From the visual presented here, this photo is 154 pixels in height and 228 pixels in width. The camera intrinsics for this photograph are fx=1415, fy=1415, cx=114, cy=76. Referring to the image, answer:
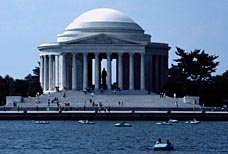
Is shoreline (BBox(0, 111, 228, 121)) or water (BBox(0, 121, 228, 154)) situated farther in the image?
shoreline (BBox(0, 111, 228, 121))

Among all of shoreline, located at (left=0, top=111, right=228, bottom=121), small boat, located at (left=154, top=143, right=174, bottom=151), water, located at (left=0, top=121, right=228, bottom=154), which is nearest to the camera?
small boat, located at (left=154, top=143, right=174, bottom=151)

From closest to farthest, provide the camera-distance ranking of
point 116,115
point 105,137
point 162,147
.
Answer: point 162,147, point 105,137, point 116,115

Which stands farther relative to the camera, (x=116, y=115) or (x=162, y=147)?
(x=116, y=115)

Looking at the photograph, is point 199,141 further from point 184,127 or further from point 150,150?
point 184,127

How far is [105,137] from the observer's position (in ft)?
517

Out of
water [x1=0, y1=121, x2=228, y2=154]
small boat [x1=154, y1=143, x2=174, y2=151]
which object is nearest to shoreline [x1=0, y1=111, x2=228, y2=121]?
water [x1=0, y1=121, x2=228, y2=154]

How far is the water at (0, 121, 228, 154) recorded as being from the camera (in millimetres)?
140750

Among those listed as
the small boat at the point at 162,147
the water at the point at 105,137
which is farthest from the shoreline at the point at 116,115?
the small boat at the point at 162,147

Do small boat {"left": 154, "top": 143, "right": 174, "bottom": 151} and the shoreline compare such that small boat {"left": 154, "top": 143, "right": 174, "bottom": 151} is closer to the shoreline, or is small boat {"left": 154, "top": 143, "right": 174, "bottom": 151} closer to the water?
the water

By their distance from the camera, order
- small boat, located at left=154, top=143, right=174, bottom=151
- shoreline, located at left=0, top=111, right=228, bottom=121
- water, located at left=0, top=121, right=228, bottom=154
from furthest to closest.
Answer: shoreline, located at left=0, top=111, right=228, bottom=121
water, located at left=0, top=121, right=228, bottom=154
small boat, located at left=154, top=143, right=174, bottom=151

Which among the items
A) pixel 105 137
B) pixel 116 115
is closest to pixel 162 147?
pixel 105 137

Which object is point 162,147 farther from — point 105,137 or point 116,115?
point 116,115

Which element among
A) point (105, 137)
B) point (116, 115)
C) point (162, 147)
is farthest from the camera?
point (116, 115)

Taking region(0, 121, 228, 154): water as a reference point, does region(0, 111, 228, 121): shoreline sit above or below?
above
